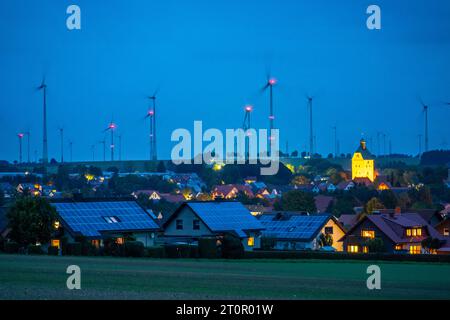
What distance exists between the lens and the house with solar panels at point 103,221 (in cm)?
6912

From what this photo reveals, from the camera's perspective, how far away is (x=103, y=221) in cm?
7206

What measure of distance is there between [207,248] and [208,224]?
1351 centimetres

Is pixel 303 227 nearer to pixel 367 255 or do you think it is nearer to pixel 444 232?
pixel 444 232

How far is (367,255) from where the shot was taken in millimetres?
63875

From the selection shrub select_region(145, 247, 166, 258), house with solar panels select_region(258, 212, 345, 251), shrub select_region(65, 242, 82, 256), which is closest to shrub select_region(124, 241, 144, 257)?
shrub select_region(145, 247, 166, 258)

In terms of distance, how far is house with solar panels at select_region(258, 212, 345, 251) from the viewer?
83.9 meters

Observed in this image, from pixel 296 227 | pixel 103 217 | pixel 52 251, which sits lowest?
pixel 52 251

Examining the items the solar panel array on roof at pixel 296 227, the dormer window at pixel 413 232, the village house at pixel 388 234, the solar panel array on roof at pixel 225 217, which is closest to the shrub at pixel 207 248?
the solar panel array on roof at pixel 225 217

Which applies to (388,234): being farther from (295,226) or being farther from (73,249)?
(73,249)

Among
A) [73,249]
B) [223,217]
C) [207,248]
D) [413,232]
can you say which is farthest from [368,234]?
[73,249]

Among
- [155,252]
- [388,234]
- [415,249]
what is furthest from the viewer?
[415,249]
